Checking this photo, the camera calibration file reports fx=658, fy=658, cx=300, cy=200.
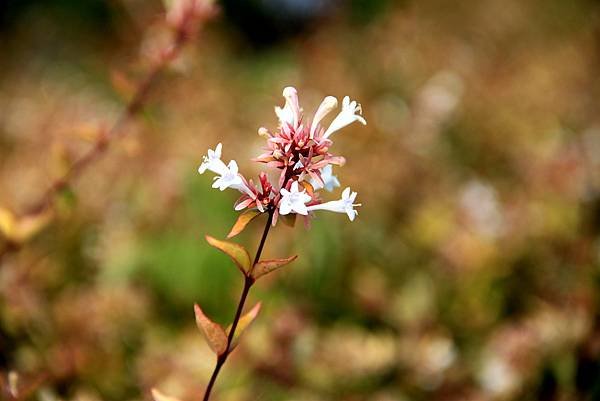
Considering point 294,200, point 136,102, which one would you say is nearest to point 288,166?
point 294,200

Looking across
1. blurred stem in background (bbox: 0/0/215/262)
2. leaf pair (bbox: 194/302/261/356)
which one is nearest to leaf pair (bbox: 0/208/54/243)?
blurred stem in background (bbox: 0/0/215/262)

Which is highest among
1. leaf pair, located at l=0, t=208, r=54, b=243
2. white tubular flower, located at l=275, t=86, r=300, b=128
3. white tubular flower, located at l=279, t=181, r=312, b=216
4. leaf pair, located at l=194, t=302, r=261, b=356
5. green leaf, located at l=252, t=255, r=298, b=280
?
leaf pair, located at l=0, t=208, r=54, b=243

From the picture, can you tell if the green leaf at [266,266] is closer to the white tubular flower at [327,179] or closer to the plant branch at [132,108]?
the white tubular flower at [327,179]

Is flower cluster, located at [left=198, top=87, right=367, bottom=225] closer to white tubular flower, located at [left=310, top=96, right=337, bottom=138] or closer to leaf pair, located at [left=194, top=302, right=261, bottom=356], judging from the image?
white tubular flower, located at [left=310, top=96, right=337, bottom=138]

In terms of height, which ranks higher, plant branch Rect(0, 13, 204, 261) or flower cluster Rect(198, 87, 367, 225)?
plant branch Rect(0, 13, 204, 261)

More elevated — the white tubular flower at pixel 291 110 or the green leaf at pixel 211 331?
the white tubular flower at pixel 291 110

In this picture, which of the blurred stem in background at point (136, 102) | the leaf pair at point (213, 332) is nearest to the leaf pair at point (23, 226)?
the blurred stem in background at point (136, 102)

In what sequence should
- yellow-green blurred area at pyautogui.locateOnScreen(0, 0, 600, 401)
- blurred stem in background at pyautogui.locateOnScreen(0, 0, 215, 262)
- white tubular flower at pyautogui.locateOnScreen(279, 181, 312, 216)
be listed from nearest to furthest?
1. white tubular flower at pyautogui.locateOnScreen(279, 181, 312, 216)
2. blurred stem in background at pyautogui.locateOnScreen(0, 0, 215, 262)
3. yellow-green blurred area at pyautogui.locateOnScreen(0, 0, 600, 401)

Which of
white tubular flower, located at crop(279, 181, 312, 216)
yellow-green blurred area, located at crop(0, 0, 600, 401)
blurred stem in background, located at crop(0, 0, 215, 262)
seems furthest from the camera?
yellow-green blurred area, located at crop(0, 0, 600, 401)
